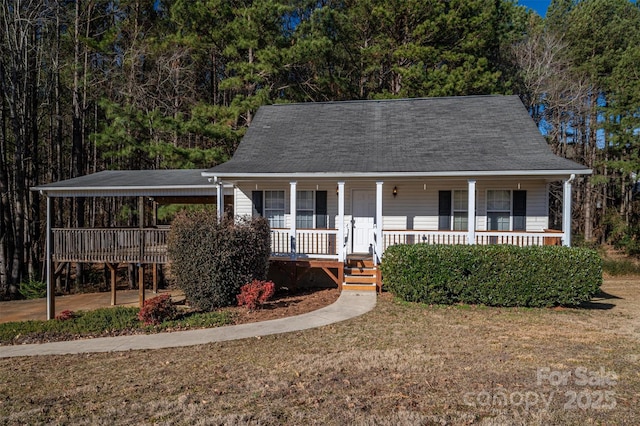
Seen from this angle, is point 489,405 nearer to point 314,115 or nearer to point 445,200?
point 445,200

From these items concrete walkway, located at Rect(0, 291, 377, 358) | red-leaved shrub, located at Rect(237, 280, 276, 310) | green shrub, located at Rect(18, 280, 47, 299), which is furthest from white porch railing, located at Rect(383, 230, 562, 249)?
green shrub, located at Rect(18, 280, 47, 299)

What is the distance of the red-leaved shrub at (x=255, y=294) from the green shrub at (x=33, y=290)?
1271 centimetres

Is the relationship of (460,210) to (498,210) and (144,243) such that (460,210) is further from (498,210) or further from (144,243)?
(144,243)

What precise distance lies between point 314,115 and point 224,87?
5.64m

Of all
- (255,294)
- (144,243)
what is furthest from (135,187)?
(255,294)

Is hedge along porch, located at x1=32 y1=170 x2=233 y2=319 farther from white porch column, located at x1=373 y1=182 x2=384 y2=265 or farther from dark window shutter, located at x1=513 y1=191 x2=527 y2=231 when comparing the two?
dark window shutter, located at x1=513 y1=191 x2=527 y2=231

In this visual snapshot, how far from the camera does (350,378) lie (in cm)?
527

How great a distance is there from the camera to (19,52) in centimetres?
1795

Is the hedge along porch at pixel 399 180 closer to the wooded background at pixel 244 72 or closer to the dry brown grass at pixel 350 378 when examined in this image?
the dry brown grass at pixel 350 378

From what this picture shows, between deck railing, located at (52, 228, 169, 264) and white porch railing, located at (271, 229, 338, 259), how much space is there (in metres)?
3.64

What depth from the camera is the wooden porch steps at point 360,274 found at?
37.3 ft

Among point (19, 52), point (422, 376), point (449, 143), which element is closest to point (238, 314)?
point (422, 376)

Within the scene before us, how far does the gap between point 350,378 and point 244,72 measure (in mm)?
17196

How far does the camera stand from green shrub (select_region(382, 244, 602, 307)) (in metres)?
9.19
